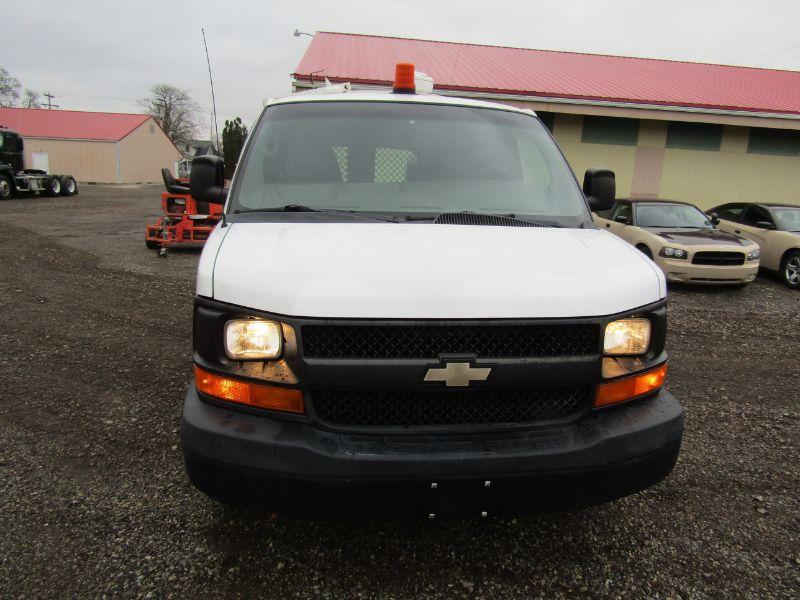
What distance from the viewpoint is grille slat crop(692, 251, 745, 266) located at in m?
8.70

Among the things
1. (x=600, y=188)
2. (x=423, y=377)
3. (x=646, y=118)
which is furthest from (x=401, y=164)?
(x=646, y=118)

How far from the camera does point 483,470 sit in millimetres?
1884

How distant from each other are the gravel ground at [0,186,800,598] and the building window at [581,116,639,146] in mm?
11394

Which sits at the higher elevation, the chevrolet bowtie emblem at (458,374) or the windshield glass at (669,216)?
the windshield glass at (669,216)

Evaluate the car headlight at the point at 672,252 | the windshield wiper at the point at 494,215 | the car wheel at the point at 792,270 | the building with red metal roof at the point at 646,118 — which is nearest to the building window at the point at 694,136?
the building with red metal roof at the point at 646,118

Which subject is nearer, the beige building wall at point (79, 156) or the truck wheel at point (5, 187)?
the truck wheel at point (5, 187)

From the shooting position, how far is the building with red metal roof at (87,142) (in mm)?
42844

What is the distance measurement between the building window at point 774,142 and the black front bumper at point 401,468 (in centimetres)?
1686

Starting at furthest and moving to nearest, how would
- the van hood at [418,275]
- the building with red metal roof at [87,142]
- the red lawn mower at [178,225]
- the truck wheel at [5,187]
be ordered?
the building with red metal roof at [87,142] → the truck wheel at [5,187] → the red lawn mower at [178,225] → the van hood at [418,275]

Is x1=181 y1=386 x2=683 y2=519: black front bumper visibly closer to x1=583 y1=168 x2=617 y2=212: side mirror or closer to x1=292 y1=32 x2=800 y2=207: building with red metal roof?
x1=583 y1=168 x2=617 y2=212: side mirror

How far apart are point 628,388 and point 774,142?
1723 centimetres

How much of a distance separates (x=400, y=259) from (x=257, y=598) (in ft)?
4.73

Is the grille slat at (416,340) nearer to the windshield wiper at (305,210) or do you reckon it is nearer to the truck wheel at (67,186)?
the windshield wiper at (305,210)

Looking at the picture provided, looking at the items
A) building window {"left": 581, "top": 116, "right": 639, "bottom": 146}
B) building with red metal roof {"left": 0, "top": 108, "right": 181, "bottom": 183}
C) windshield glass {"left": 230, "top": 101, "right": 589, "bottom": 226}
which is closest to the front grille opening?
windshield glass {"left": 230, "top": 101, "right": 589, "bottom": 226}
